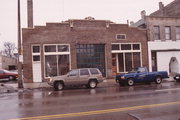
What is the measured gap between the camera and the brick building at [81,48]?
757 inches

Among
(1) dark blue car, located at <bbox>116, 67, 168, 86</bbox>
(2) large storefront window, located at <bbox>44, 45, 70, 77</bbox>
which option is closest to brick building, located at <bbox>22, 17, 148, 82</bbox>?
(2) large storefront window, located at <bbox>44, 45, 70, 77</bbox>

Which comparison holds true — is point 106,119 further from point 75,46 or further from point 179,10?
point 179,10

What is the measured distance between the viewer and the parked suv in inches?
549

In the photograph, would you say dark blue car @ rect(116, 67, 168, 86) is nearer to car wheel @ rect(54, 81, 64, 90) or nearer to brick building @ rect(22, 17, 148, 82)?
car wheel @ rect(54, 81, 64, 90)

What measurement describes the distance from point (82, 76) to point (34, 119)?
851 centimetres

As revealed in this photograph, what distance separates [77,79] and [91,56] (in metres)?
7.28

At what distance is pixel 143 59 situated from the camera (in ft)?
73.3

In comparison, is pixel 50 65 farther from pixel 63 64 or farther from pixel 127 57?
pixel 127 57

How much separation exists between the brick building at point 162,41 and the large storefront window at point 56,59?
10.8m

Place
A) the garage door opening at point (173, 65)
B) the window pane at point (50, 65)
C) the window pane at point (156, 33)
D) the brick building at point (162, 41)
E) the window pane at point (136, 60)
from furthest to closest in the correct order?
the garage door opening at point (173, 65), the window pane at point (156, 33), the brick building at point (162, 41), the window pane at point (136, 60), the window pane at point (50, 65)

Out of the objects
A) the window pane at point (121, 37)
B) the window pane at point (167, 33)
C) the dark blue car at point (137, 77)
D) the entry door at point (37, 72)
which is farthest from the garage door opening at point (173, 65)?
the entry door at point (37, 72)

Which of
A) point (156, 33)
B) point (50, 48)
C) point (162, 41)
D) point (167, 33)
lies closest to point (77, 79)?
point (50, 48)

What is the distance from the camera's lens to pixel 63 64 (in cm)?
2003

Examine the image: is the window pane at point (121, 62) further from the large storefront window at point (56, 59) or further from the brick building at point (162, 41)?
the large storefront window at point (56, 59)
